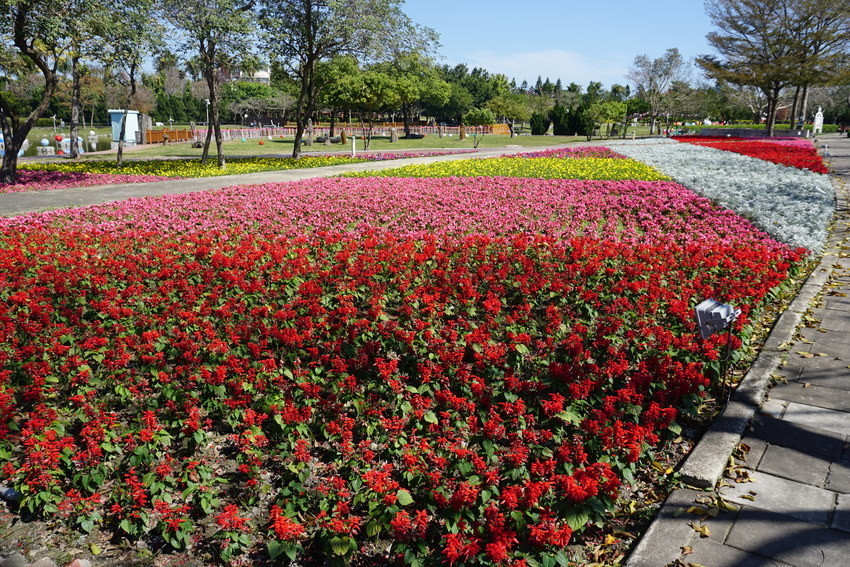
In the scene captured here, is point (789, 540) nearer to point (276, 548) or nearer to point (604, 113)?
point (276, 548)

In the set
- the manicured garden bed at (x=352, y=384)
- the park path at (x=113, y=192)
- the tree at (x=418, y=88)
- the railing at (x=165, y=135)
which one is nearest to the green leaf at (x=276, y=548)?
the manicured garden bed at (x=352, y=384)

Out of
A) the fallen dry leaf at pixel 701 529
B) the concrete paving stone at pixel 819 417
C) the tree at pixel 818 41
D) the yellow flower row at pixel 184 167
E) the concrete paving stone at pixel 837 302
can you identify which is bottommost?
the fallen dry leaf at pixel 701 529

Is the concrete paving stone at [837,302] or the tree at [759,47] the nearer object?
the concrete paving stone at [837,302]

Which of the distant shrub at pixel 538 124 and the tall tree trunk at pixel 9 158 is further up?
the distant shrub at pixel 538 124

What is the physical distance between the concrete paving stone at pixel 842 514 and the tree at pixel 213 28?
785 inches

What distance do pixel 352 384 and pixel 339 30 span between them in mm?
20182

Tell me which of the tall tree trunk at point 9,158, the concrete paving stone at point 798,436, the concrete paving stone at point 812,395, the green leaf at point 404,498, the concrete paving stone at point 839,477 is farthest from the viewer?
the tall tree trunk at point 9,158

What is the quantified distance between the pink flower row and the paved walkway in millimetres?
3883

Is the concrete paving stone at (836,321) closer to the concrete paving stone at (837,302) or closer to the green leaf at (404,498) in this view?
the concrete paving stone at (837,302)

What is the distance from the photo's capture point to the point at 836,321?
585cm

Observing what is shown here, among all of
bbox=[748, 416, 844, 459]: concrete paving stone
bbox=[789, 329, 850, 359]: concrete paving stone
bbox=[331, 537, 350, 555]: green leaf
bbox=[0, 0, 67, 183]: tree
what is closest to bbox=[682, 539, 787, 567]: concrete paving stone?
bbox=[748, 416, 844, 459]: concrete paving stone

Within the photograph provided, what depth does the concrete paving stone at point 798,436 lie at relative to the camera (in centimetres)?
358

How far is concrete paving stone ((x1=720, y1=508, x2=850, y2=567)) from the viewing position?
8.77 ft

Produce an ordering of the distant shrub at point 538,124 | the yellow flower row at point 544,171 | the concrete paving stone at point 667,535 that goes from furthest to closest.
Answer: the distant shrub at point 538,124
the yellow flower row at point 544,171
the concrete paving stone at point 667,535
